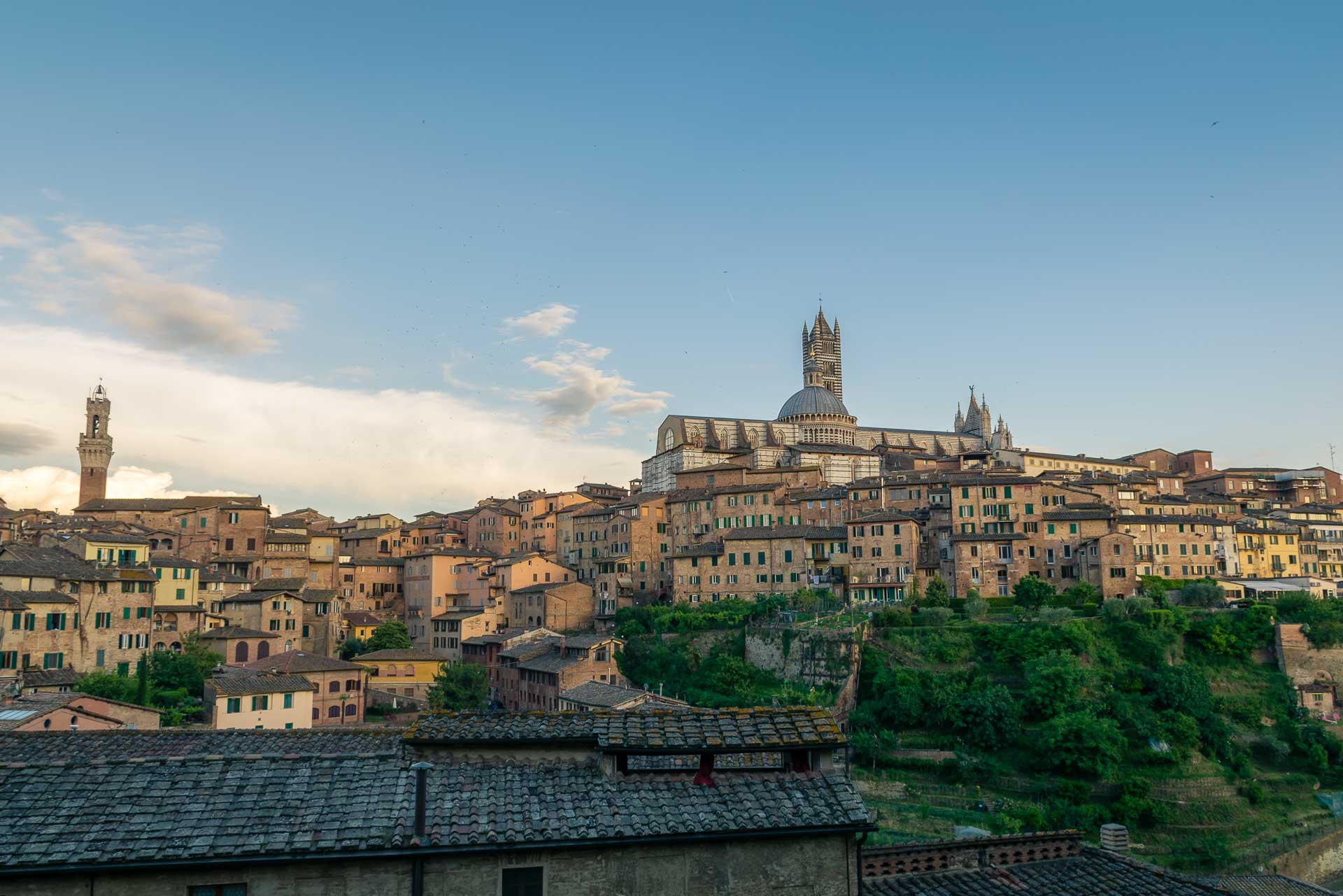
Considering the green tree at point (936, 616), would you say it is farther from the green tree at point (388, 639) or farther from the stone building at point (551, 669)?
the green tree at point (388, 639)

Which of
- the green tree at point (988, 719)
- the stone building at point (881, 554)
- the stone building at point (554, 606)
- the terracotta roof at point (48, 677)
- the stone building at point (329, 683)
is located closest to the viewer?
the terracotta roof at point (48, 677)

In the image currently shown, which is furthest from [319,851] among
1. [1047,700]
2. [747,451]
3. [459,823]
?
[747,451]

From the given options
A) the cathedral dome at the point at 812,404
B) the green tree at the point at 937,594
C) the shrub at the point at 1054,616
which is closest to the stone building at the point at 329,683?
the green tree at the point at 937,594

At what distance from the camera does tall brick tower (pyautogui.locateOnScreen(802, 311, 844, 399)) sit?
132m

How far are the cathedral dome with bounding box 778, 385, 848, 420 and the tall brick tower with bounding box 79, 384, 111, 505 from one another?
7619 cm

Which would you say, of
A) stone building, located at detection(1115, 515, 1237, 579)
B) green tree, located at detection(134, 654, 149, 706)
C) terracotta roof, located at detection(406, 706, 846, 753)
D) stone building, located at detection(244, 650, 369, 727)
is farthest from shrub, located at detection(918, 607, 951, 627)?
terracotta roof, located at detection(406, 706, 846, 753)

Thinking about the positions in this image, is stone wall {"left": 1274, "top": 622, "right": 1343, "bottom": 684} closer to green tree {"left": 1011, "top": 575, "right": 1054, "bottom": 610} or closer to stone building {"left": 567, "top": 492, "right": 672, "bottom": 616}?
green tree {"left": 1011, "top": 575, "right": 1054, "bottom": 610}

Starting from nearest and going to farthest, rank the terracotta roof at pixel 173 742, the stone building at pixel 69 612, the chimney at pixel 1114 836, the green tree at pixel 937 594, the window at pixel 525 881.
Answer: the window at pixel 525 881, the terracotta roof at pixel 173 742, the chimney at pixel 1114 836, the stone building at pixel 69 612, the green tree at pixel 937 594

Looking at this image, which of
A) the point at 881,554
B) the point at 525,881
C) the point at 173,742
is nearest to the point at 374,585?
the point at 881,554

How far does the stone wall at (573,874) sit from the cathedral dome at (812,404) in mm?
109387

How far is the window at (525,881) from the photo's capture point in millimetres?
9273

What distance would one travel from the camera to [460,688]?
2235 inches

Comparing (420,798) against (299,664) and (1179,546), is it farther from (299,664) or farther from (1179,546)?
(1179,546)

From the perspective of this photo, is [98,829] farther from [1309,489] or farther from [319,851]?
[1309,489]
